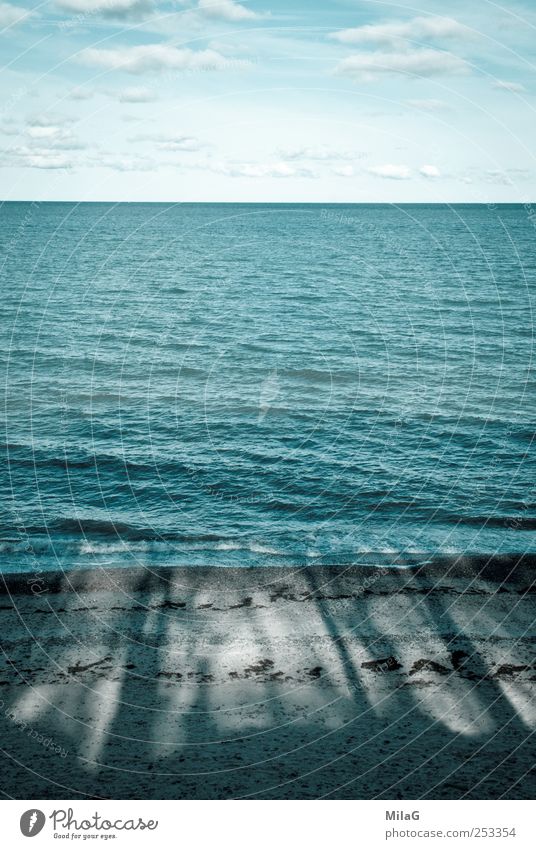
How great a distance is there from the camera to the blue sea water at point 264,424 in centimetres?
2361

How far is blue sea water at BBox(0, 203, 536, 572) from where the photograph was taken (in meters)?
23.6

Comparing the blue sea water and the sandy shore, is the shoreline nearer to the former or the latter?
the sandy shore

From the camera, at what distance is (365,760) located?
37.6 feet

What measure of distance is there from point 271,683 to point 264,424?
21.5 m

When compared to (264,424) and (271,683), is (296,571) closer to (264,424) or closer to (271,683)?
(271,683)

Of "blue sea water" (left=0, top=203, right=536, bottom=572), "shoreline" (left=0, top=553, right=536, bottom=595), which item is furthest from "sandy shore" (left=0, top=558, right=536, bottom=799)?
"blue sea water" (left=0, top=203, right=536, bottom=572)

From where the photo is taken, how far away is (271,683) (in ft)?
44.7

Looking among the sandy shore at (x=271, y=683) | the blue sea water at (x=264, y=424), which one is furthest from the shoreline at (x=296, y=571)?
the blue sea water at (x=264, y=424)

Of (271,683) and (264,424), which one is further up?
(264,424)

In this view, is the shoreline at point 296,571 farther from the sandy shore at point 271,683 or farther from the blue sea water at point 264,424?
the blue sea water at point 264,424

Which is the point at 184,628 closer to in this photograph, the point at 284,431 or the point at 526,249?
the point at 284,431

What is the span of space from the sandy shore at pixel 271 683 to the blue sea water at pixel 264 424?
3270mm

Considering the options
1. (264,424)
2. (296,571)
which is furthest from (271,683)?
(264,424)
